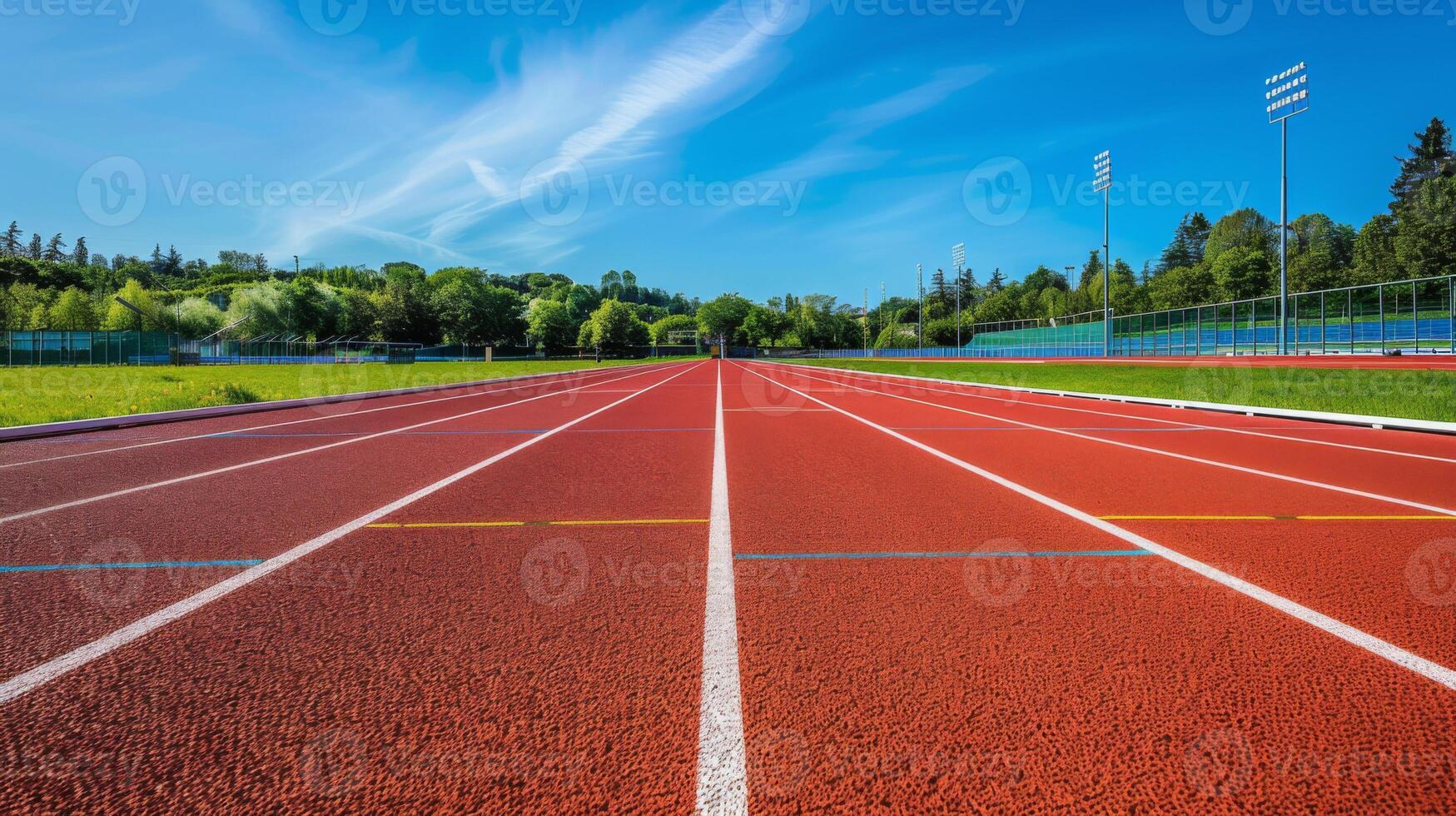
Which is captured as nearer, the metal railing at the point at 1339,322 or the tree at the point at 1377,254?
the metal railing at the point at 1339,322

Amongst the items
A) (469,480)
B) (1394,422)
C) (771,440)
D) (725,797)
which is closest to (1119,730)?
(725,797)

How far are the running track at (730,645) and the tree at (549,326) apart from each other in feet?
350

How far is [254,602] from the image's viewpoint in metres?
3.52

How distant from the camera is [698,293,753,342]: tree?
563 ft

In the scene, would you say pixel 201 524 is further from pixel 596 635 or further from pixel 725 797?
pixel 725 797

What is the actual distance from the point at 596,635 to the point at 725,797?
1294 millimetres

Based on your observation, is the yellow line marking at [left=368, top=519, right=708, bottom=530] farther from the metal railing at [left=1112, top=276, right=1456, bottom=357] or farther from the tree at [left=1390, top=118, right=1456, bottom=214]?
the tree at [left=1390, top=118, right=1456, bottom=214]

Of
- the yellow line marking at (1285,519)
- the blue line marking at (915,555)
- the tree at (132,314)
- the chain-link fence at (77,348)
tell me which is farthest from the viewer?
the tree at (132,314)

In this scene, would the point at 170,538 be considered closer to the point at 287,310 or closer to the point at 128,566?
the point at 128,566

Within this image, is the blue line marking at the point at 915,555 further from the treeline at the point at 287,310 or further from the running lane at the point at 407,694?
the treeline at the point at 287,310

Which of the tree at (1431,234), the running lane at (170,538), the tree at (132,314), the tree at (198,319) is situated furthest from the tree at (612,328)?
the running lane at (170,538)
